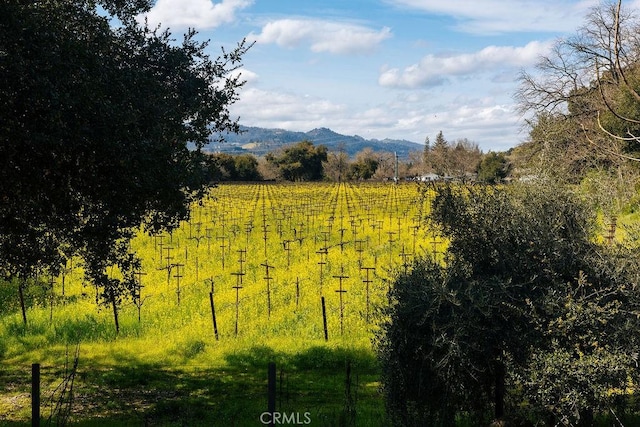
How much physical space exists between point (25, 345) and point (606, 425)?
1705cm

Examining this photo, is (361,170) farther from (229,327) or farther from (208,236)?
(229,327)

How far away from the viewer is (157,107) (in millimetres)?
9750

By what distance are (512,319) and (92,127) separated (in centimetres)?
744

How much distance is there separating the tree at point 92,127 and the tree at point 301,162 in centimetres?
9890

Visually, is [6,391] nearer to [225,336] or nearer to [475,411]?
[225,336]

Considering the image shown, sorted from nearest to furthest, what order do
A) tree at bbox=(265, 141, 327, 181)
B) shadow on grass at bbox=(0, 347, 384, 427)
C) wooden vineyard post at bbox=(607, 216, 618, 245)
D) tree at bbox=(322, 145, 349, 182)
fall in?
wooden vineyard post at bbox=(607, 216, 618, 245)
shadow on grass at bbox=(0, 347, 384, 427)
tree at bbox=(265, 141, 327, 181)
tree at bbox=(322, 145, 349, 182)

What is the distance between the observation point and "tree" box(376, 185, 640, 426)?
8297mm

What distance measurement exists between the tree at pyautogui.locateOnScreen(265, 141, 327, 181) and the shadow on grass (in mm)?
95254

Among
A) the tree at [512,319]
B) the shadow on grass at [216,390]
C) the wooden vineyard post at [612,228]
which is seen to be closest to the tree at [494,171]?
the tree at [512,319]

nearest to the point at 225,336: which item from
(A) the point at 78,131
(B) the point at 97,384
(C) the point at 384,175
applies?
(B) the point at 97,384

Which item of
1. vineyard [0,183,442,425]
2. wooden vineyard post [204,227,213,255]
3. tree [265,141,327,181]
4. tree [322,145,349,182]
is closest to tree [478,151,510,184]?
vineyard [0,183,442,425]

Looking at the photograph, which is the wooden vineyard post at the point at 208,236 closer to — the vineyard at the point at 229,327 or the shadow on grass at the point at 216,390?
the vineyard at the point at 229,327

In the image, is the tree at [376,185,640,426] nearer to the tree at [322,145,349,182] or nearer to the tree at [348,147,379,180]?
the tree at [322,145,349,182]

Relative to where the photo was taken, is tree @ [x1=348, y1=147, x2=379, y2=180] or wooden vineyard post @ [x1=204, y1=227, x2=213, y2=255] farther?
tree @ [x1=348, y1=147, x2=379, y2=180]
